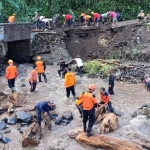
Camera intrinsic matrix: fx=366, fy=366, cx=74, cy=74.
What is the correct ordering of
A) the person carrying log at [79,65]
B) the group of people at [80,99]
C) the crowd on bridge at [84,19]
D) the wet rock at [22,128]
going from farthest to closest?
the crowd on bridge at [84,19]
the person carrying log at [79,65]
the wet rock at [22,128]
the group of people at [80,99]

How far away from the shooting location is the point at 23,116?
43.0ft

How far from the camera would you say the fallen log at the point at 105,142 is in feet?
35.9

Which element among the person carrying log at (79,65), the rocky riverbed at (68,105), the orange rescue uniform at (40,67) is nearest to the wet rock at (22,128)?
the rocky riverbed at (68,105)

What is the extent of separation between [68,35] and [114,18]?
3.27 m

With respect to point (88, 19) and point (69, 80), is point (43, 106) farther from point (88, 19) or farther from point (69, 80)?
point (88, 19)

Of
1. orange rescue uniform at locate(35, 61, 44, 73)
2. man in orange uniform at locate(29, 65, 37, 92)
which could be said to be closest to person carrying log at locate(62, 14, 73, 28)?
orange rescue uniform at locate(35, 61, 44, 73)

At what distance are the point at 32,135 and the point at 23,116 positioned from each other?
1.44m

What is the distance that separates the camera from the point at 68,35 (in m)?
23.9

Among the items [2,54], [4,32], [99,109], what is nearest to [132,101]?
[99,109]

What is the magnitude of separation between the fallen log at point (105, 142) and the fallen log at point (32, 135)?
1333 mm

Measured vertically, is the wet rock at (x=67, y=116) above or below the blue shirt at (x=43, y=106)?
below

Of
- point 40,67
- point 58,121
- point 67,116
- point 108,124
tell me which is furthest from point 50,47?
point 108,124

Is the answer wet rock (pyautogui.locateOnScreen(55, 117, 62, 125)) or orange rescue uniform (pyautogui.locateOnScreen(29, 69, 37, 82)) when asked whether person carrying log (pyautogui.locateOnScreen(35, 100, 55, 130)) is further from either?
orange rescue uniform (pyautogui.locateOnScreen(29, 69, 37, 82))

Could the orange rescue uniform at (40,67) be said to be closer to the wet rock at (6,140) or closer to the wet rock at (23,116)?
the wet rock at (23,116)
